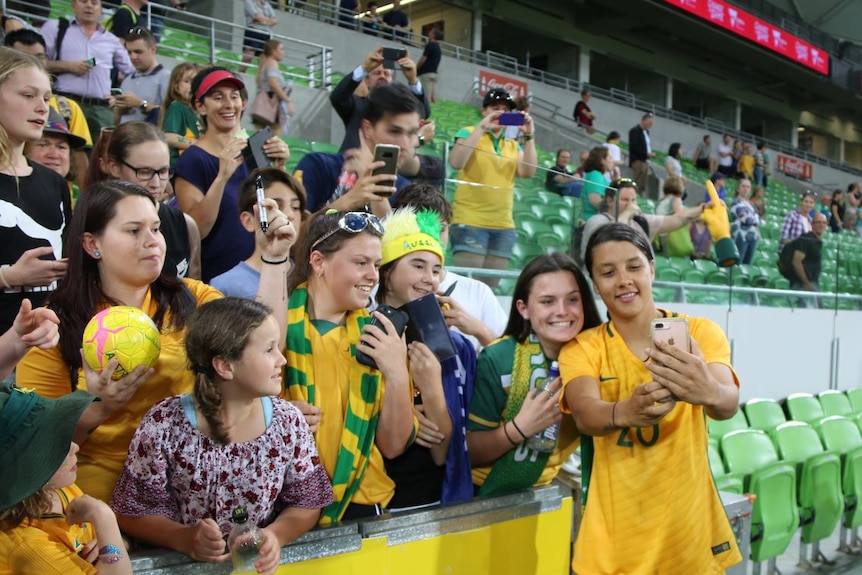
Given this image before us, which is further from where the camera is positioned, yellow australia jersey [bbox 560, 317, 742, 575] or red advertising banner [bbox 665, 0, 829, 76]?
red advertising banner [bbox 665, 0, 829, 76]

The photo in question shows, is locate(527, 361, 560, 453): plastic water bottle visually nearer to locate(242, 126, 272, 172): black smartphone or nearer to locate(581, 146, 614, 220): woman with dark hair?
locate(242, 126, 272, 172): black smartphone

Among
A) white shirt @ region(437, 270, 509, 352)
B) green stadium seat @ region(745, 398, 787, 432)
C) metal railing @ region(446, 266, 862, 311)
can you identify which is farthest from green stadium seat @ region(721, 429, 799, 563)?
white shirt @ region(437, 270, 509, 352)

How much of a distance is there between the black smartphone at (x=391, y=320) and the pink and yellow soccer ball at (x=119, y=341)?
→ 1.73 feet

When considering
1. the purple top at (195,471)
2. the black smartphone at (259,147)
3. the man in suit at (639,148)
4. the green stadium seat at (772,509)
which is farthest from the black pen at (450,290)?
the man in suit at (639,148)

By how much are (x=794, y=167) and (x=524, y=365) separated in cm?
2743

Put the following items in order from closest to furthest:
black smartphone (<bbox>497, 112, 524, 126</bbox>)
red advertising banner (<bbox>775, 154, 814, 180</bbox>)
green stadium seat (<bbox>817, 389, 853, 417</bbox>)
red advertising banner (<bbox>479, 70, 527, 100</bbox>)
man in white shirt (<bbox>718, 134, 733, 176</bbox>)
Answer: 1. black smartphone (<bbox>497, 112, 524, 126</bbox>)
2. green stadium seat (<bbox>817, 389, 853, 417</bbox>)
3. red advertising banner (<bbox>479, 70, 527, 100</bbox>)
4. man in white shirt (<bbox>718, 134, 733, 176</bbox>)
5. red advertising banner (<bbox>775, 154, 814, 180</bbox>)

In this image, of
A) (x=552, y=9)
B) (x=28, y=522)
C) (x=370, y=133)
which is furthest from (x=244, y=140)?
(x=552, y=9)

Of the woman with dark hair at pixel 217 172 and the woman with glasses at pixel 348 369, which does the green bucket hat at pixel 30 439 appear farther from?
the woman with dark hair at pixel 217 172

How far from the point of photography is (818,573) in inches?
202

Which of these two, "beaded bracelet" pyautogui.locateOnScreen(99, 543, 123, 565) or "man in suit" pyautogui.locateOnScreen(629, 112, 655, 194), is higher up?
"man in suit" pyautogui.locateOnScreen(629, 112, 655, 194)

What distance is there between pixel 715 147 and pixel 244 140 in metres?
23.9

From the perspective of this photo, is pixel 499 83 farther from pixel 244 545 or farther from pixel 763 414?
pixel 244 545

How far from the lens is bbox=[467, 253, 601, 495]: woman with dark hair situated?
238cm

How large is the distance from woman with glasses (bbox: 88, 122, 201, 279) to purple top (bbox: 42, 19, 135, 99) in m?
2.96
